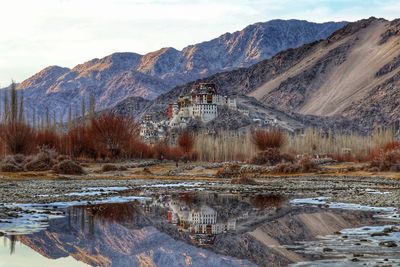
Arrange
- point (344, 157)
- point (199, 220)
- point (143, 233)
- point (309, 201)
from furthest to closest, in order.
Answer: point (344, 157) < point (309, 201) < point (199, 220) < point (143, 233)

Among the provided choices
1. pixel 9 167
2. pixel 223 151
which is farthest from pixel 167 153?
pixel 9 167

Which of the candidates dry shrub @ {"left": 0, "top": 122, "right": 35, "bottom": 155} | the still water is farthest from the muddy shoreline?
dry shrub @ {"left": 0, "top": 122, "right": 35, "bottom": 155}

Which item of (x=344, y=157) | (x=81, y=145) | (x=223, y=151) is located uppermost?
(x=81, y=145)

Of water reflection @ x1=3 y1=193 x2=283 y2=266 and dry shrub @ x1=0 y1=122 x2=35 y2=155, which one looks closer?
water reflection @ x1=3 y1=193 x2=283 y2=266

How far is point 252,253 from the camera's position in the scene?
15.0 m

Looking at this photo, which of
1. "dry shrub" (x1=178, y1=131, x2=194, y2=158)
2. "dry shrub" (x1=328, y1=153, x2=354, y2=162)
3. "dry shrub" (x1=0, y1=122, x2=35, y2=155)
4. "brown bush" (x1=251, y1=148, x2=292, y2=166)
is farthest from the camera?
"dry shrub" (x1=178, y1=131, x2=194, y2=158)

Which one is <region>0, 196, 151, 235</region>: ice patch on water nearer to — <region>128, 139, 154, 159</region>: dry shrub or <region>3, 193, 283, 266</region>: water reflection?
<region>3, 193, 283, 266</region>: water reflection

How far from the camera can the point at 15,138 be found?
6047 centimetres

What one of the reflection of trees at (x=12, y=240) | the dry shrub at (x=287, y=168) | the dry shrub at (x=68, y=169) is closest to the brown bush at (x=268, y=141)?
the dry shrub at (x=287, y=168)

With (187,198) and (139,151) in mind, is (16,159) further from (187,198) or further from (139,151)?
(187,198)

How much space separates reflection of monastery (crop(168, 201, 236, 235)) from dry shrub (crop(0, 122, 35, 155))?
126 ft

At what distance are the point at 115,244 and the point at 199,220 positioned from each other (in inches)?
212

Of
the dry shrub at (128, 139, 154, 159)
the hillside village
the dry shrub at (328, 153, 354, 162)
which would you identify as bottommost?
the dry shrub at (328, 153, 354, 162)

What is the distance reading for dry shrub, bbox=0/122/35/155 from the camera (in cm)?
6038
